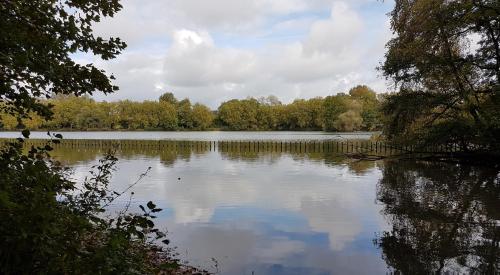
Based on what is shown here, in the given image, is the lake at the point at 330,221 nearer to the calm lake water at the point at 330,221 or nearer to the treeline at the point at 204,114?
the calm lake water at the point at 330,221

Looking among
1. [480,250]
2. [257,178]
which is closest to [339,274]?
[480,250]

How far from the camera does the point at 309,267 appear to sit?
988 centimetres

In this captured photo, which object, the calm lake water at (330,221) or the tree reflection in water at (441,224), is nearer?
the tree reflection in water at (441,224)

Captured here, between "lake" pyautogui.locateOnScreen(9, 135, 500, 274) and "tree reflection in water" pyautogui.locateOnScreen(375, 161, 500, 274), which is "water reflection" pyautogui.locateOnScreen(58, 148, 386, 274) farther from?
"tree reflection in water" pyautogui.locateOnScreen(375, 161, 500, 274)

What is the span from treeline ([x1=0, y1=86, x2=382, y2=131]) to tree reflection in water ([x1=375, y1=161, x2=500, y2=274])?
363 feet

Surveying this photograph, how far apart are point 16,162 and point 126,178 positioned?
22305 millimetres

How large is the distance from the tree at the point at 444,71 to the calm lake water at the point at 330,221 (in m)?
3.72

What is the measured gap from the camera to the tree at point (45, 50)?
13.5 feet

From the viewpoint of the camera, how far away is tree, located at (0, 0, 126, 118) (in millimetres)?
4125

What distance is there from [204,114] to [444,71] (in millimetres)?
136298

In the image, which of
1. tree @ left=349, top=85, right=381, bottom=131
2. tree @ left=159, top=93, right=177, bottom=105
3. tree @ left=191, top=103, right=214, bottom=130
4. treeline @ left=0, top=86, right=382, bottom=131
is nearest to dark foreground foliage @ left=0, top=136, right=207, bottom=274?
tree @ left=349, top=85, right=381, bottom=131

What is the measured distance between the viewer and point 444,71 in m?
28.3

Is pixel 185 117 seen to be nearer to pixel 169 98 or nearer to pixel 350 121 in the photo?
pixel 169 98

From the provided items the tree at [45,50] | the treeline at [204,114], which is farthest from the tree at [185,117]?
the tree at [45,50]
